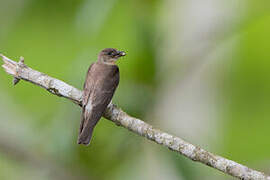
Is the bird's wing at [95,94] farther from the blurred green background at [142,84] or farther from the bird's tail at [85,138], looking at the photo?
the blurred green background at [142,84]

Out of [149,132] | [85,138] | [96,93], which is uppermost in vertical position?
[149,132]

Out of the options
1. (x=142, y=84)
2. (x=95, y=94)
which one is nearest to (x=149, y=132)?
(x=95, y=94)

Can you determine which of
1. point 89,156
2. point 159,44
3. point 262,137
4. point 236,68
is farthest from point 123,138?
point 236,68

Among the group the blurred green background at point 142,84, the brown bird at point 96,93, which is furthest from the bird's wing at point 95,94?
the blurred green background at point 142,84

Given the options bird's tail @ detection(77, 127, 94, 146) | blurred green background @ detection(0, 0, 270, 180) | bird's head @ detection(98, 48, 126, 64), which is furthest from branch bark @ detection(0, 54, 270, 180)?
bird's head @ detection(98, 48, 126, 64)

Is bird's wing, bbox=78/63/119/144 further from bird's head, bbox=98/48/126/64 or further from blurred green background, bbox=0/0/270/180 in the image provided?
A: bird's head, bbox=98/48/126/64

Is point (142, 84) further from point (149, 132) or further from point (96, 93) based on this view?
point (149, 132)

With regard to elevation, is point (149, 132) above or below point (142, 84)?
above
